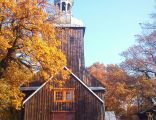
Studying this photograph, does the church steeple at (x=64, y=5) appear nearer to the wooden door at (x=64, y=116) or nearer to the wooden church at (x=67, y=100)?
the wooden church at (x=67, y=100)

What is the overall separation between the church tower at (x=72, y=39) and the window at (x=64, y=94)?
1.84 metres

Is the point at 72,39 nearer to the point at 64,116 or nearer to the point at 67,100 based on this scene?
the point at 67,100

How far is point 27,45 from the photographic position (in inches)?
839

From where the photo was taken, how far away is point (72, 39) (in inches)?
1211

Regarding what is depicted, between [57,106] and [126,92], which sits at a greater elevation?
[126,92]

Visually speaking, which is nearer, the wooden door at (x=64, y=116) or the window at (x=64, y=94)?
the wooden door at (x=64, y=116)

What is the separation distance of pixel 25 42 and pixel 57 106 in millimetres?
8176

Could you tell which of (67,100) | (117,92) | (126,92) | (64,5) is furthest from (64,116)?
(117,92)

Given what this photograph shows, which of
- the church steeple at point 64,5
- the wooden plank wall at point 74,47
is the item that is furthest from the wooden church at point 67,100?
the church steeple at point 64,5

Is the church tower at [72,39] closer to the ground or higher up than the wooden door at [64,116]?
higher up

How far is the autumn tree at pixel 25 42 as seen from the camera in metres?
20.8

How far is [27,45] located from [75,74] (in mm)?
8464

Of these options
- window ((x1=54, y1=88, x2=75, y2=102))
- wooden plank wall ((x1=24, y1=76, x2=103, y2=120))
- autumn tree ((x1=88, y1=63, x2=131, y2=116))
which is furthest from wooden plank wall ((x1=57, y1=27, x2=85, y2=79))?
autumn tree ((x1=88, y1=63, x2=131, y2=116))

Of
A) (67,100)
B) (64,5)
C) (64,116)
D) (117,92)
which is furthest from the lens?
(117,92)
